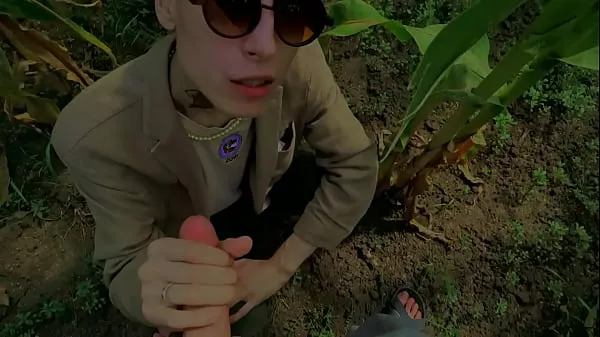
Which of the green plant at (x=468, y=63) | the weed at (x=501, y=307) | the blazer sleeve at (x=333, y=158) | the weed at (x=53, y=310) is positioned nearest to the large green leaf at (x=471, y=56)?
the green plant at (x=468, y=63)

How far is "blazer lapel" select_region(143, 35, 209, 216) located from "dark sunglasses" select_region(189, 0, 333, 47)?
13 centimetres

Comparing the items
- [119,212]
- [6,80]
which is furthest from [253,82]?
[6,80]

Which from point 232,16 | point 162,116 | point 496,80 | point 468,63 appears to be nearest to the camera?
point 232,16

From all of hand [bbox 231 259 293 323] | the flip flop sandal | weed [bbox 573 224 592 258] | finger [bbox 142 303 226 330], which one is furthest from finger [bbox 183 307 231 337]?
the flip flop sandal

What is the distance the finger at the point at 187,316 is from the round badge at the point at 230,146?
0.76 feet

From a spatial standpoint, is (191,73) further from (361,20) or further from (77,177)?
(361,20)

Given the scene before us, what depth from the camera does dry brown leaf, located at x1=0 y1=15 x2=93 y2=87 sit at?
1.30 metres

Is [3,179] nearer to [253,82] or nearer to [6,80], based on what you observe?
[6,80]

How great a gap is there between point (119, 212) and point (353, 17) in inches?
16.7

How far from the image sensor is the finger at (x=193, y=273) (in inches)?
31.4

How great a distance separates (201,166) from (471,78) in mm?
380

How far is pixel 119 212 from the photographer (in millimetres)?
974

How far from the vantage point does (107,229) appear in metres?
0.99

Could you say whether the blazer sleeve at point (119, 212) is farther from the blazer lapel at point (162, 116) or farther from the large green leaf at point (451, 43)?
the large green leaf at point (451, 43)
